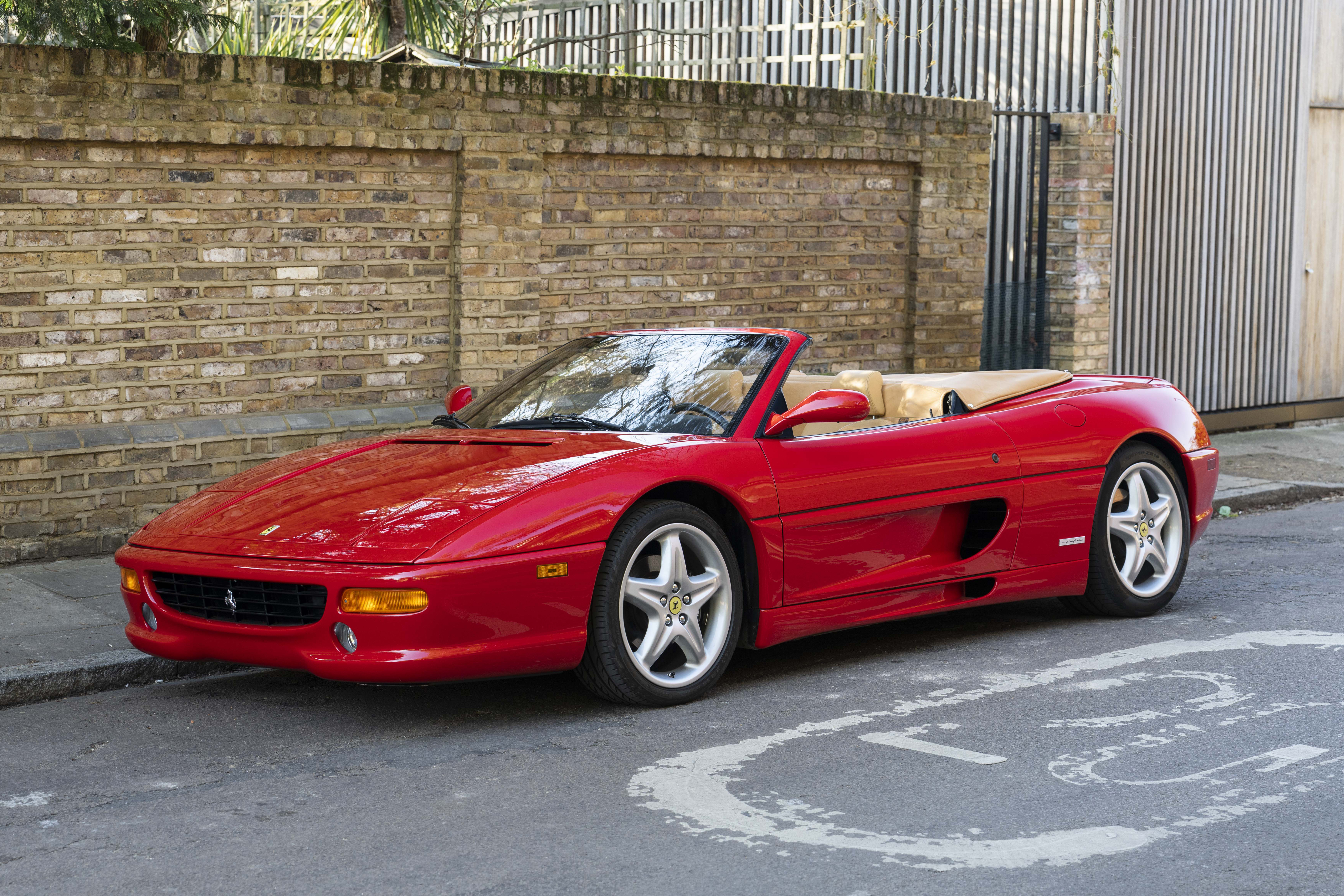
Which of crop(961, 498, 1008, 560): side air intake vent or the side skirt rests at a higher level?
crop(961, 498, 1008, 560): side air intake vent

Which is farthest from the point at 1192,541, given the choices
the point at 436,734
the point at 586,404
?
the point at 436,734

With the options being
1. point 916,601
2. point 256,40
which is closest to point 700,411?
point 916,601

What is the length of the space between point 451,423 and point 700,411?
1.13 meters

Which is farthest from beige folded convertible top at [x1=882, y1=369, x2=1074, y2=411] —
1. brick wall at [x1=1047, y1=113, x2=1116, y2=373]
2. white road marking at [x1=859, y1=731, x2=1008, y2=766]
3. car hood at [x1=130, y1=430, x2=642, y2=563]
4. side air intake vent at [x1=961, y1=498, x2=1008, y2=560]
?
brick wall at [x1=1047, y1=113, x2=1116, y2=373]

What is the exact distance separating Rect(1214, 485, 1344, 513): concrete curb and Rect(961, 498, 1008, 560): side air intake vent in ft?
13.4

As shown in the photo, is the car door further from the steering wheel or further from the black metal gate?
the black metal gate

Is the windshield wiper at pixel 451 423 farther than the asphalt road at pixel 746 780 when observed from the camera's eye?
Yes

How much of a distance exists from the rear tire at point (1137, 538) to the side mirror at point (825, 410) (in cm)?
154

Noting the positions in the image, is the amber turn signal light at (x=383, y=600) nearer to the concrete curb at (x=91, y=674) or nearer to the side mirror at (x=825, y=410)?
the concrete curb at (x=91, y=674)

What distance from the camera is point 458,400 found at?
659 centimetres

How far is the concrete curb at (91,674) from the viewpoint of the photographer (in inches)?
221

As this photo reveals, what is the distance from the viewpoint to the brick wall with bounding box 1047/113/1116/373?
472 inches

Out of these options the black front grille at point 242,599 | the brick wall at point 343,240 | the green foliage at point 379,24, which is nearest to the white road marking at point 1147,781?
the black front grille at point 242,599

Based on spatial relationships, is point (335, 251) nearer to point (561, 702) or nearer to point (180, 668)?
point (180, 668)
